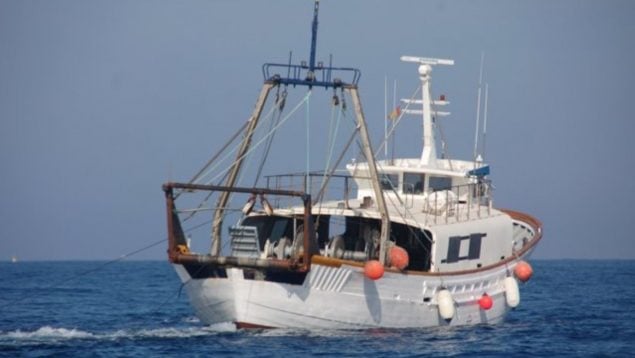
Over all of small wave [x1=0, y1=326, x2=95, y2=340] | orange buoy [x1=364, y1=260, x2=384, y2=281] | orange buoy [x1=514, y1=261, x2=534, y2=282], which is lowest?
small wave [x1=0, y1=326, x2=95, y2=340]

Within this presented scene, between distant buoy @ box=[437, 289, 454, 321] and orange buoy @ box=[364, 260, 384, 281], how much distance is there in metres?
3.67

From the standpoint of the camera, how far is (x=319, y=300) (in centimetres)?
4031

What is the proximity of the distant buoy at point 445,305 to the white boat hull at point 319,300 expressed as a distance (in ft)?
1.08

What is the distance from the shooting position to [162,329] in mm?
42594

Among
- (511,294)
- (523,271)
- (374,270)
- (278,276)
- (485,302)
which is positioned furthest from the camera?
(523,271)

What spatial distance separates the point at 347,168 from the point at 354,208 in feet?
15.2

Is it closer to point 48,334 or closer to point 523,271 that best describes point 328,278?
point 48,334

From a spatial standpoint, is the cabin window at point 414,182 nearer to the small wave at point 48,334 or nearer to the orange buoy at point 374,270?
the orange buoy at point 374,270

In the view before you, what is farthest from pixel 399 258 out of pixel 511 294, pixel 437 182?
pixel 437 182

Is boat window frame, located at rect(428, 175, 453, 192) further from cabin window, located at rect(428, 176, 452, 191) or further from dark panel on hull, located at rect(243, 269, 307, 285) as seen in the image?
dark panel on hull, located at rect(243, 269, 307, 285)

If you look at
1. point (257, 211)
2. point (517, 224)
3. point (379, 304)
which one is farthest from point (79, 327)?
point (517, 224)

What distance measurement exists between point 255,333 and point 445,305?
5.78 meters

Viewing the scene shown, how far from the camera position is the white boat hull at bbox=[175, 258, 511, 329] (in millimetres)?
40094

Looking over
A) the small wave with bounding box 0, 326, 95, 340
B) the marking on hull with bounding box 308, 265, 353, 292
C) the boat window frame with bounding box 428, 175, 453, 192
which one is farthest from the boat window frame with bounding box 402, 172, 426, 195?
the small wave with bounding box 0, 326, 95, 340
